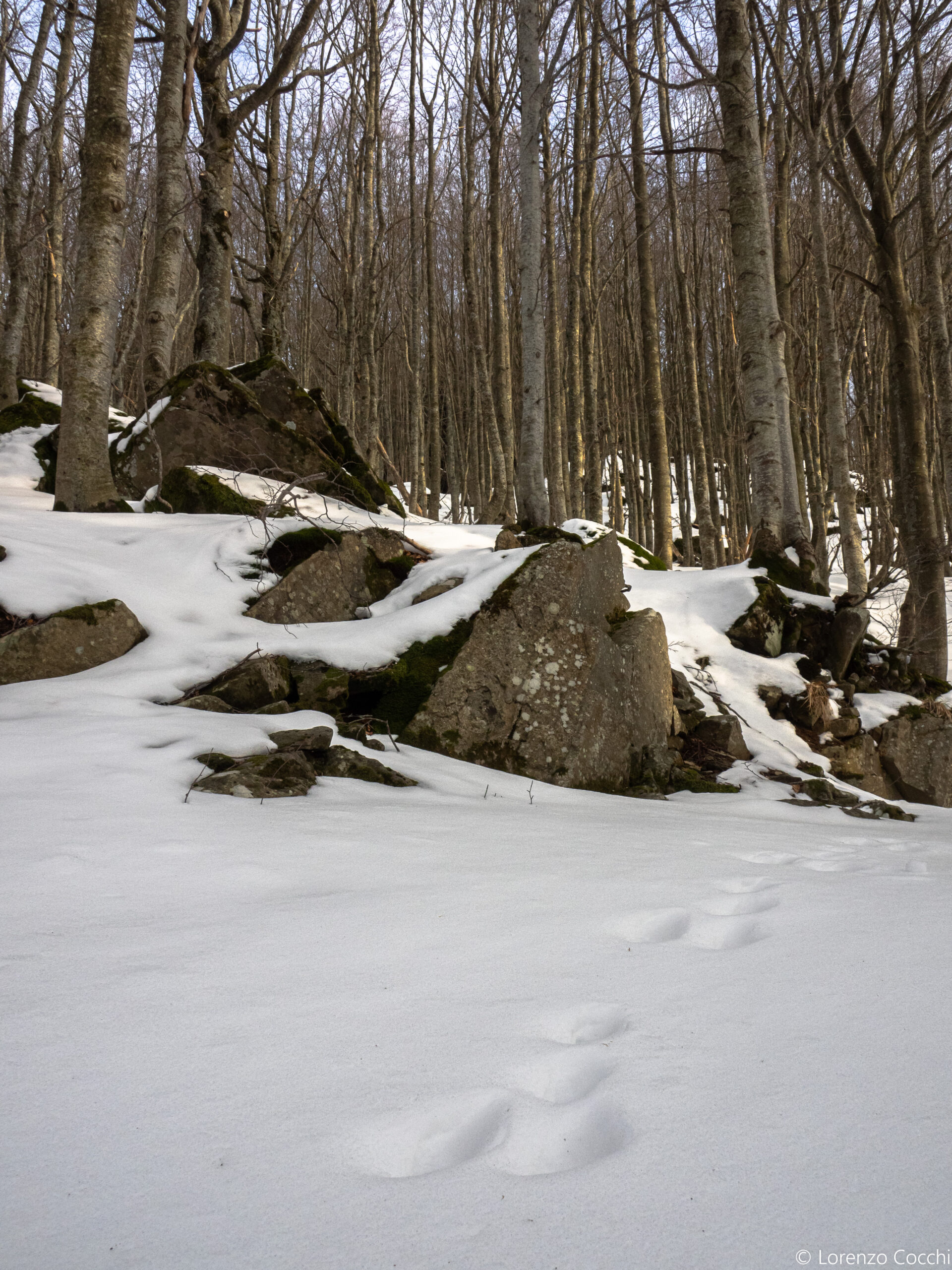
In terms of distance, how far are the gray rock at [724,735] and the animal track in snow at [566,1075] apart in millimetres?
3496

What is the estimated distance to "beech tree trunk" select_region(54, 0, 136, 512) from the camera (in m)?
4.80

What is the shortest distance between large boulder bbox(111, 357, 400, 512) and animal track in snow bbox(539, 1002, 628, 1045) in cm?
467

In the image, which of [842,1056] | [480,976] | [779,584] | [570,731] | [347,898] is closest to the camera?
[842,1056]

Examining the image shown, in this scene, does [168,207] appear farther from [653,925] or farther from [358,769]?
[653,925]

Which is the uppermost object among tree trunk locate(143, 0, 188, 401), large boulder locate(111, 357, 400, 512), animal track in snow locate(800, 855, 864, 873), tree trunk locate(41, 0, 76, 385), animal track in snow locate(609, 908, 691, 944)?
tree trunk locate(41, 0, 76, 385)

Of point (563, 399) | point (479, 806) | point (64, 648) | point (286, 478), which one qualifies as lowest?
point (479, 806)

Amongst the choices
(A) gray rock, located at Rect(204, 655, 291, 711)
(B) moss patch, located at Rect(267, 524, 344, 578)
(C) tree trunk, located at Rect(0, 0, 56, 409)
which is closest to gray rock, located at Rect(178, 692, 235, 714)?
(A) gray rock, located at Rect(204, 655, 291, 711)

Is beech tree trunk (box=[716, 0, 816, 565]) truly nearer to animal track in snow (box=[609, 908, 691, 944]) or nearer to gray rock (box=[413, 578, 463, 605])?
gray rock (box=[413, 578, 463, 605])

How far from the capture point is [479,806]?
267 centimetres

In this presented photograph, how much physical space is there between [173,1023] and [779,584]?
536cm

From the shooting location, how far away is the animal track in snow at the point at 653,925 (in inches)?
57.2

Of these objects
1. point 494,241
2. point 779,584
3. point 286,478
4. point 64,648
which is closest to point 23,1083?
point 64,648

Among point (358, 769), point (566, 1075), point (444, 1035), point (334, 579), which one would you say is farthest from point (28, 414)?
point (566, 1075)

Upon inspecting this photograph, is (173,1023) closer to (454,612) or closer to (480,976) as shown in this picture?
(480,976)
